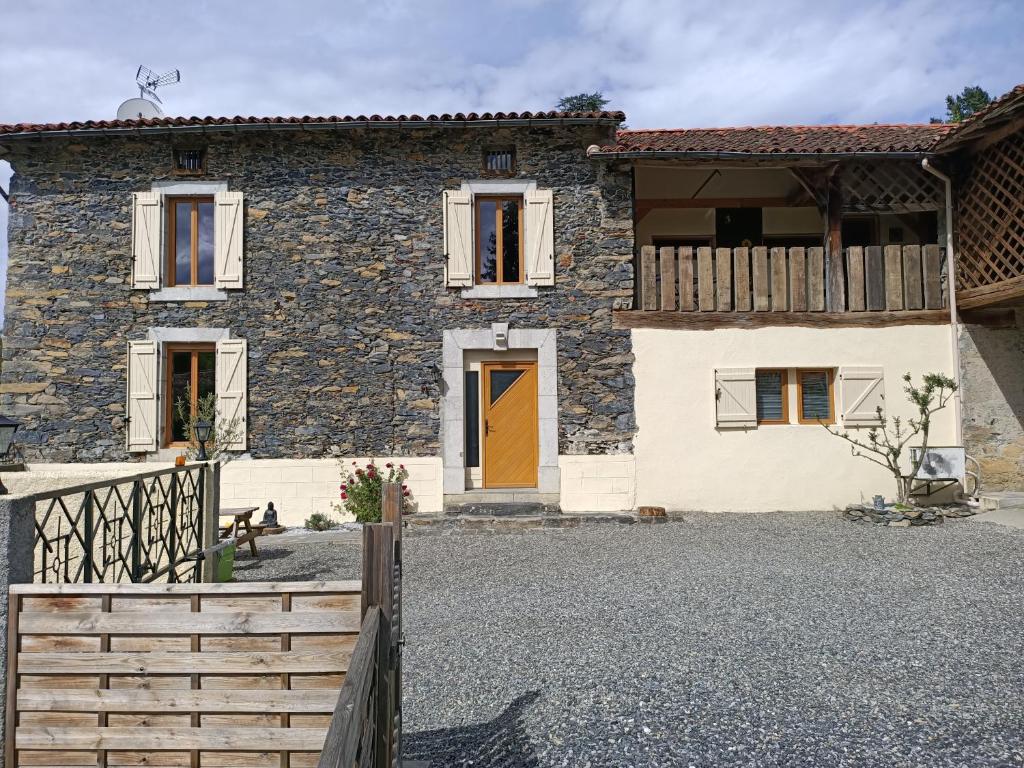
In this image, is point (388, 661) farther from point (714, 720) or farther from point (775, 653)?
point (775, 653)

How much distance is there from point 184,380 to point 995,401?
1061 centimetres

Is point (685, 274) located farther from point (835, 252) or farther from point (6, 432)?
point (6, 432)

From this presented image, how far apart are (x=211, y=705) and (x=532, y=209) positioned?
7114 mm

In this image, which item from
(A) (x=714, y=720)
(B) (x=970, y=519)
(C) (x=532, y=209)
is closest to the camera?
(A) (x=714, y=720)

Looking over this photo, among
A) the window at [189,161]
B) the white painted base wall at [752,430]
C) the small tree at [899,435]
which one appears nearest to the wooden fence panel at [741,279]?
the white painted base wall at [752,430]

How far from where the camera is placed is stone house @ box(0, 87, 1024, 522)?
26.8 feet

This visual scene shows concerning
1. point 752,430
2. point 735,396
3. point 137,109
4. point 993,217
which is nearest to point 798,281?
point 735,396

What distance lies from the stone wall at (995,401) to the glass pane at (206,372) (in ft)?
32.1

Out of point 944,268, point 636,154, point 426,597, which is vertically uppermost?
point 636,154

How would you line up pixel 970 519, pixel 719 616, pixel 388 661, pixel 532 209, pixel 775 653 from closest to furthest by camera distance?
pixel 388 661 < pixel 775 653 < pixel 719 616 < pixel 970 519 < pixel 532 209

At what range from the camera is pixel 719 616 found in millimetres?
4184

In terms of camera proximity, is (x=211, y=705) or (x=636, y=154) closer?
(x=211, y=705)

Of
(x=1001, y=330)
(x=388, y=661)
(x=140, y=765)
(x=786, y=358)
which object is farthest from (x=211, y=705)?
(x=1001, y=330)

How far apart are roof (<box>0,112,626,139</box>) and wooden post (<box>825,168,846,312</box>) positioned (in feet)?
10.3
